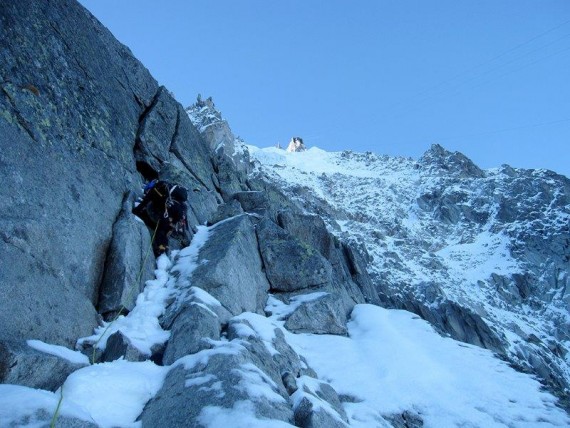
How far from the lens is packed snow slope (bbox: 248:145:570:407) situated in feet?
201

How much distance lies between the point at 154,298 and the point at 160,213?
281cm

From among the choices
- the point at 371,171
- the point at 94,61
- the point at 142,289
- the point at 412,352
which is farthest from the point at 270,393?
Result: the point at 371,171

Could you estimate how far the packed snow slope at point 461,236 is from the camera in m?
61.2

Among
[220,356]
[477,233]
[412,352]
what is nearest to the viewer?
[220,356]

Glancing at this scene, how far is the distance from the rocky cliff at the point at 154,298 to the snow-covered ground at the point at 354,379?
4 cm

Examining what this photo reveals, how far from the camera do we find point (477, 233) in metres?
99.4

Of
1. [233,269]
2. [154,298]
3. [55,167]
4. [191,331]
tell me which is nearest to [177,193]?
[233,269]

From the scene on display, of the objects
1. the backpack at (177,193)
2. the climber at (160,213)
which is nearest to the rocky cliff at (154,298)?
the climber at (160,213)

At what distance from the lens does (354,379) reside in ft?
33.7

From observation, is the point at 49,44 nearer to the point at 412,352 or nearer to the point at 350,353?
the point at 350,353

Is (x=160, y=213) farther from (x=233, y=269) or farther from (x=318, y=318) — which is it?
(x=318, y=318)

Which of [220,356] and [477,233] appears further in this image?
[477,233]

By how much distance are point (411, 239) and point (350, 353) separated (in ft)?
269

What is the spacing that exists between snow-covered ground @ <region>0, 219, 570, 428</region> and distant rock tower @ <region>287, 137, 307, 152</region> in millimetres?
132630
